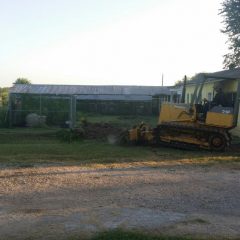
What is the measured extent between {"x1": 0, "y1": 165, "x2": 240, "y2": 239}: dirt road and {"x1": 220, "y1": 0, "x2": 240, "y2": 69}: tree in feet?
79.0

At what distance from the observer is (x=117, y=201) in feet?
31.4

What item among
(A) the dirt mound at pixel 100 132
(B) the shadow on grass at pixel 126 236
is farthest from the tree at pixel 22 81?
(B) the shadow on grass at pixel 126 236

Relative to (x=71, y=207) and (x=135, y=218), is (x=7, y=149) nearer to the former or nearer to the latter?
(x=71, y=207)

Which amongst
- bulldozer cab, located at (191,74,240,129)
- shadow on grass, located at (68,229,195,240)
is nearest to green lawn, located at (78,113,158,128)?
bulldozer cab, located at (191,74,240,129)

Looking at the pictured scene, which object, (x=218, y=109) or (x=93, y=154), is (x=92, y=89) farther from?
(x=93, y=154)

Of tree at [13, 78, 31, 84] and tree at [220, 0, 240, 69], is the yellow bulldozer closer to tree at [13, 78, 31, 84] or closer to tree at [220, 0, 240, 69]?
tree at [220, 0, 240, 69]

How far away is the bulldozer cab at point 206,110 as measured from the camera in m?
18.7

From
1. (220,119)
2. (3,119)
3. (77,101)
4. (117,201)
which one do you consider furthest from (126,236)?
(77,101)

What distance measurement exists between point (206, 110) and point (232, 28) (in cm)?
1978

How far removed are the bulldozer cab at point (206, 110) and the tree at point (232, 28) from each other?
1763cm

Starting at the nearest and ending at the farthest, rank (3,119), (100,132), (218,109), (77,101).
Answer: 1. (218,109)
2. (100,132)
3. (3,119)
4. (77,101)

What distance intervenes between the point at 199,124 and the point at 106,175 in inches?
309

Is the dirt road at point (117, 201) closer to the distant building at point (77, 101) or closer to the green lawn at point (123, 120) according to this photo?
the distant building at point (77, 101)

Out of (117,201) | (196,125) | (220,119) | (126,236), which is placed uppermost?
(220,119)
